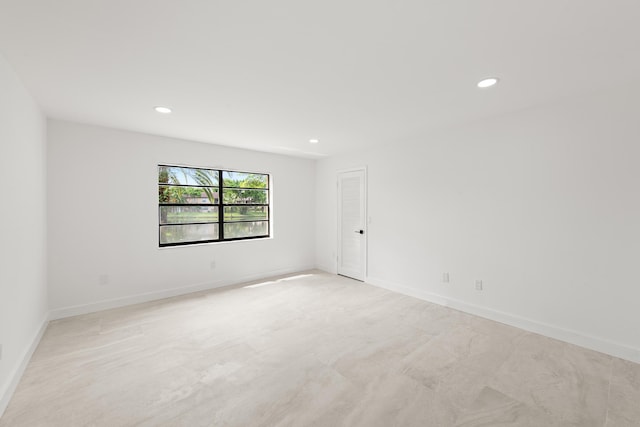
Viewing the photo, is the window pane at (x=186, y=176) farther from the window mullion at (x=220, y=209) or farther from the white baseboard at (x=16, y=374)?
the white baseboard at (x=16, y=374)

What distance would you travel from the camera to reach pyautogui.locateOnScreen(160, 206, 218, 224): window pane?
4156mm

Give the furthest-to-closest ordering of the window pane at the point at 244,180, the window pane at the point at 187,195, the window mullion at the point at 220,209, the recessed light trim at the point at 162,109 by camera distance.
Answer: the window pane at the point at 244,180 < the window mullion at the point at 220,209 < the window pane at the point at 187,195 < the recessed light trim at the point at 162,109

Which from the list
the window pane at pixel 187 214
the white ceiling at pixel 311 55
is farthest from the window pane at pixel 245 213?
the white ceiling at pixel 311 55

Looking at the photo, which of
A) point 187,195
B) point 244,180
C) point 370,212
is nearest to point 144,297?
point 187,195

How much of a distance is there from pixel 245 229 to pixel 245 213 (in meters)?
0.29

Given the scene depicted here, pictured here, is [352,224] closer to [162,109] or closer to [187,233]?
[187,233]

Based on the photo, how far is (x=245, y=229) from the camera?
16.5 ft

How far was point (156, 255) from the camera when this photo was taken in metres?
3.99

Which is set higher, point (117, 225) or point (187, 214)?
point (187, 214)

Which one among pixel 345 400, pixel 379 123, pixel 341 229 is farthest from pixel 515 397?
pixel 341 229

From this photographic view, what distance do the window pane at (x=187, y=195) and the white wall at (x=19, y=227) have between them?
1.35 m

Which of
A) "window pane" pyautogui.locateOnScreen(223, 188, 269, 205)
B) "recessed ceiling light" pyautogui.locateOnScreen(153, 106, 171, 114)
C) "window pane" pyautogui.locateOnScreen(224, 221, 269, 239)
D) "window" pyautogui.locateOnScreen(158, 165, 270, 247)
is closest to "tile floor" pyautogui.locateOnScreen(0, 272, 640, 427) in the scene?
"window" pyautogui.locateOnScreen(158, 165, 270, 247)

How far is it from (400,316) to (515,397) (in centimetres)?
149

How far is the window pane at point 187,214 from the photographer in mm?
4156
